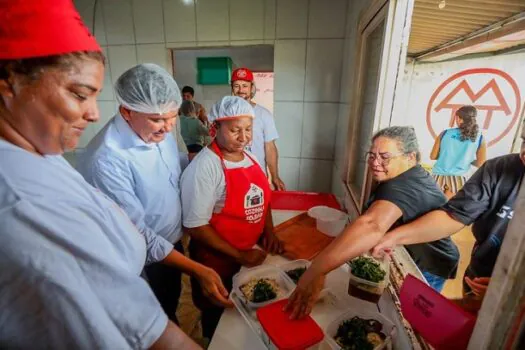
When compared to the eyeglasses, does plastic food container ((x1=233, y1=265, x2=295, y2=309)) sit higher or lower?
lower

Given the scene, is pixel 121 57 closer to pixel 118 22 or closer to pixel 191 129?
pixel 118 22

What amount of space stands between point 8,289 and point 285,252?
3.49 feet

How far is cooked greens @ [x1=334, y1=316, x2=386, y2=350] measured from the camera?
71 cm

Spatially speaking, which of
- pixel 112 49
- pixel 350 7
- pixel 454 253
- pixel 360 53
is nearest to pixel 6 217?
pixel 454 253

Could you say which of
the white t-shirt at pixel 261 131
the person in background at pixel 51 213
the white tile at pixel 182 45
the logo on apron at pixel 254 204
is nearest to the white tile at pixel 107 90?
the white tile at pixel 182 45

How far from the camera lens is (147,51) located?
256 centimetres

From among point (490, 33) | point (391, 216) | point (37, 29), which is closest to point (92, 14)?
point (37, 29)

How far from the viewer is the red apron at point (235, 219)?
3.94 feet

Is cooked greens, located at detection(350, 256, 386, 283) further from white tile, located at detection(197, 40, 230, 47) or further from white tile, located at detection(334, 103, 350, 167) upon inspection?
white tile, located at detection(197, 40, 230, 47)

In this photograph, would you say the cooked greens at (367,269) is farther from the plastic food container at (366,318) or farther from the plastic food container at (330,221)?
the plastic food container at (330,221)

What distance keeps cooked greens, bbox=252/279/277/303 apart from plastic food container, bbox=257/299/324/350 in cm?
8

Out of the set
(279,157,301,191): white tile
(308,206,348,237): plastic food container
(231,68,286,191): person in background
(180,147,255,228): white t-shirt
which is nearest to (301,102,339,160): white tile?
(279,157,301,191): white tile

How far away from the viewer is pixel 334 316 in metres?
0.92

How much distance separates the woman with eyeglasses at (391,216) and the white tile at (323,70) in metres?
1.35
